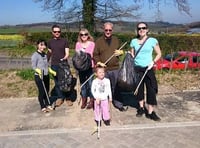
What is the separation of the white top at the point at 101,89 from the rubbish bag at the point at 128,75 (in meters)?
0.53

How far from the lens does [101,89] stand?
6266 millimetres

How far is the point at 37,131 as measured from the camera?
20.2 feet

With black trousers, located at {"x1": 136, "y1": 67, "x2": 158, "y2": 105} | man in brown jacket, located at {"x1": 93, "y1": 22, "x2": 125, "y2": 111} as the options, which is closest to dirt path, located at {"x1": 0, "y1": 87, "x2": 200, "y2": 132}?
black trousers, located at {"x1": 136, "y1": 67, "x2": 158, "y2": 105}

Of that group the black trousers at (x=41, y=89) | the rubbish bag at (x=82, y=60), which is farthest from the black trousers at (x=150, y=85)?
the black trousers at (x=41, y=89)

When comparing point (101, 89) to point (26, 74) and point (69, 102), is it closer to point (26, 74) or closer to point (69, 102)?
point (69, 102)

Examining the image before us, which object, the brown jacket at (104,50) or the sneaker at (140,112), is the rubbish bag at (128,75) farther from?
the sneaker at (140,112)

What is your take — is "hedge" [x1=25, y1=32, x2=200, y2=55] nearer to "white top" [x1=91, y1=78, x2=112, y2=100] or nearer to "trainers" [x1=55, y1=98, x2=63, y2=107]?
"trainers" [x1=55, y1=98, x2=63, y2=107]

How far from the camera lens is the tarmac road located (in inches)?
218

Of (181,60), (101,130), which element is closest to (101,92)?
(101,130)

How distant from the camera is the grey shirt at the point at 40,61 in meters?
6.93

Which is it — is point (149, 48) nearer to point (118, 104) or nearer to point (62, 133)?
point (118, 104)

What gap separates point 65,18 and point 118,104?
20.8 meters

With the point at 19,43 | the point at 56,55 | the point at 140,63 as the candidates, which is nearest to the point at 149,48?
the point at 140,63

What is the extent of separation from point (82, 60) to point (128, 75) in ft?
3.07
